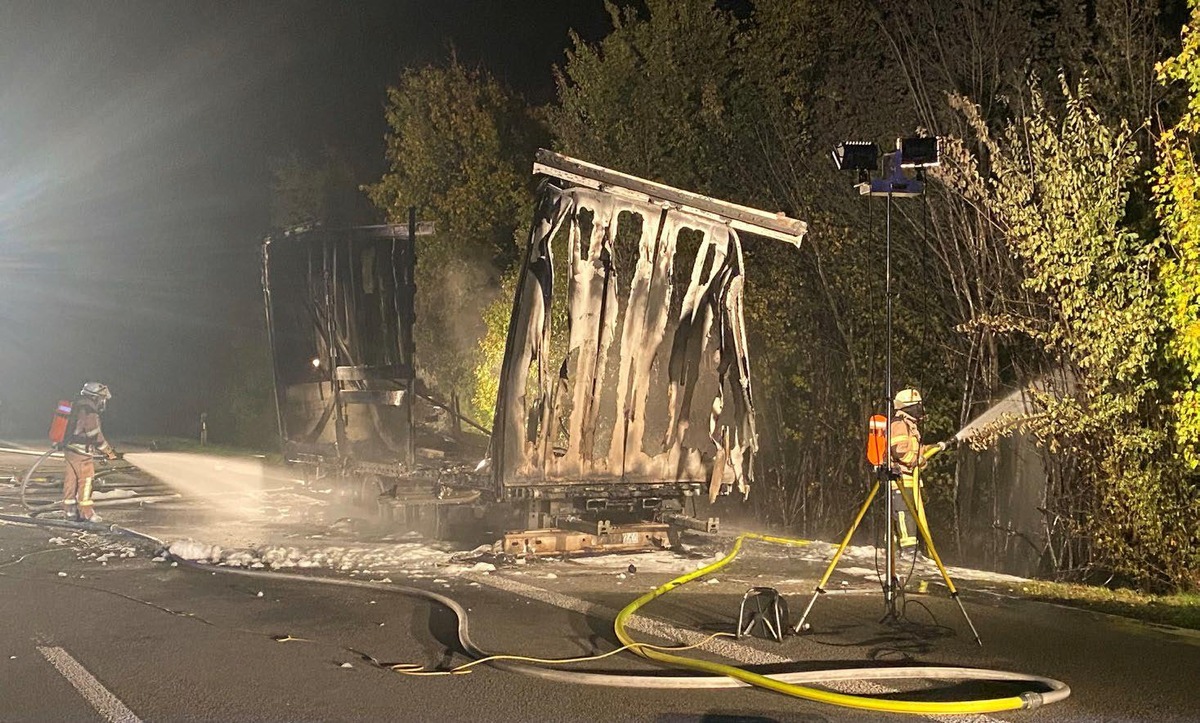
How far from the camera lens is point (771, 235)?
36.8 ft

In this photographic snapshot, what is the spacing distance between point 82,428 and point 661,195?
332 inches

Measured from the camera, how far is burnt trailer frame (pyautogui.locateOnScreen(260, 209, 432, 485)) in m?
14.7

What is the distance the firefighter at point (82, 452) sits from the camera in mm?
14508

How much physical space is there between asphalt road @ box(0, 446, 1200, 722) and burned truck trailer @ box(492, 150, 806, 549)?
3.58 feet

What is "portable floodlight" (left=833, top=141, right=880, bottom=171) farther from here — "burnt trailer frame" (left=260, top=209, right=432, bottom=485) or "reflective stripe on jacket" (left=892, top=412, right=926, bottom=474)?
"burnt trailer frame" (left=260, top=209, right=432, bottom=485)

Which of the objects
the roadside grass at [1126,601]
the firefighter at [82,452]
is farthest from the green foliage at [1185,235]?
the firefighter at [82,452]

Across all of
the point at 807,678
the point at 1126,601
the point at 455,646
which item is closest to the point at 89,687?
the point at 455,646

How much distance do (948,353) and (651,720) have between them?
7.72 m

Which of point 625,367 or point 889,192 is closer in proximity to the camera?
point 889,192

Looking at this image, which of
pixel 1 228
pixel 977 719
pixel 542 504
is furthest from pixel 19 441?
pixel 977 719

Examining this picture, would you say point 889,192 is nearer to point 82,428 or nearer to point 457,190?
point 82,428

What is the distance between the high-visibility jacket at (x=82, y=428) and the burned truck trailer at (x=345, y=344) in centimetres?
303

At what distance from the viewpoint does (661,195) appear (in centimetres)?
1095

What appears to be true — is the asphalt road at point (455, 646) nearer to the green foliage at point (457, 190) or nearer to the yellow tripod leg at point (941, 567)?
the yellow tripod leg at point (941, 567)
